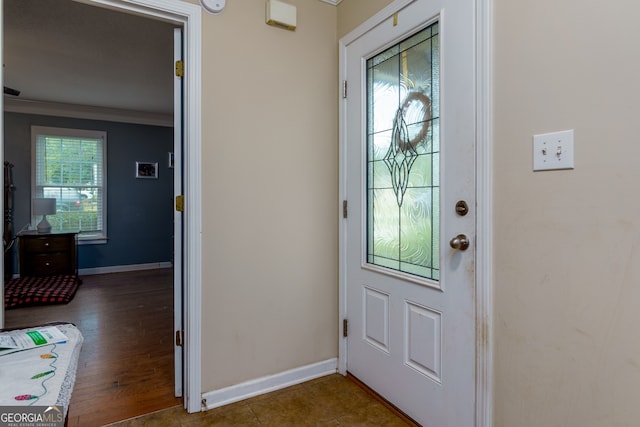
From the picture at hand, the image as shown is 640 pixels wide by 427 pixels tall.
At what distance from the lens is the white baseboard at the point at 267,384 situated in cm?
Result: 195

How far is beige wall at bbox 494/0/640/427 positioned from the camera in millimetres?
1044

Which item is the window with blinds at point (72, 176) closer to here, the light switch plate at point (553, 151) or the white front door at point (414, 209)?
the white front door at point (414, 209)

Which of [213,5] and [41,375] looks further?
[213,5]

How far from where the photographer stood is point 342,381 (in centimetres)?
222

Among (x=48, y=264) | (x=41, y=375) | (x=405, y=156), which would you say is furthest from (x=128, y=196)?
(x=41, y=375)

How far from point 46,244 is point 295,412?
4.54 m

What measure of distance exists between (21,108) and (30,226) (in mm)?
1625

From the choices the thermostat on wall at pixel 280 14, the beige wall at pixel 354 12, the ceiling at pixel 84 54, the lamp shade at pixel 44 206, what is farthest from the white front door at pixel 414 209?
the lamp shade at pixel 44 206

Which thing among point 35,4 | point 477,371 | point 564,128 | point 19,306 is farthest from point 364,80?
point 19,306

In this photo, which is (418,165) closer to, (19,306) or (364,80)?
(364,80)

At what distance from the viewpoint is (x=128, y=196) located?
5.63m

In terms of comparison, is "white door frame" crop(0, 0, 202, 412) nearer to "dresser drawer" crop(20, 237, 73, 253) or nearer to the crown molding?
"dresser drawer" crop(20, 237, 73, 253)

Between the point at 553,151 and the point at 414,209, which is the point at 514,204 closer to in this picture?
the point at 553,151

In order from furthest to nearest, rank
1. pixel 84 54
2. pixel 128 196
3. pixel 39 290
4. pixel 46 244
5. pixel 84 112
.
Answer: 1. pixel 128 196
2. pixel 84 112
3. pixel 46 244
4. pixel 39 290
5. pixel 84 54
